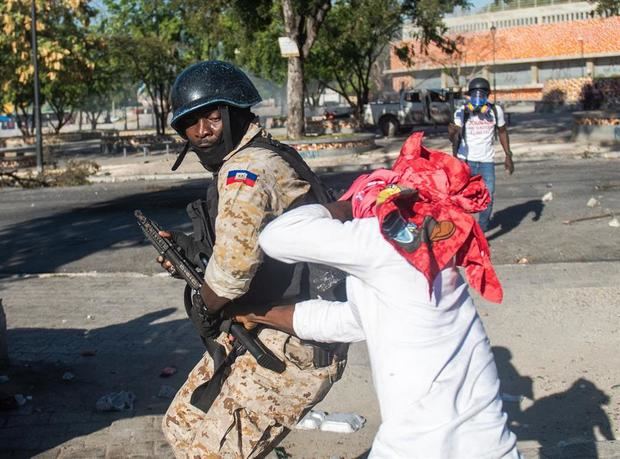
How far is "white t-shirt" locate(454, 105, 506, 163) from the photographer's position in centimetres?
988

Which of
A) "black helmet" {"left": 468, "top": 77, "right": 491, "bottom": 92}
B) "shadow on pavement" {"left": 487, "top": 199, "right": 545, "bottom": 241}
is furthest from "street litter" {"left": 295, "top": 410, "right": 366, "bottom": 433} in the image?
"shadow on pavement" {"left": 487, "top": 199, "right": 545, "bottom": 241}

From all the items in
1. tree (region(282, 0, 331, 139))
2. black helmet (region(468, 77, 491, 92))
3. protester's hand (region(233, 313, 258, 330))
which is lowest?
protester's hand (region(233, 313, 258, 330))

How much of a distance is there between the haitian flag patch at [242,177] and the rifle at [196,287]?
44 cm

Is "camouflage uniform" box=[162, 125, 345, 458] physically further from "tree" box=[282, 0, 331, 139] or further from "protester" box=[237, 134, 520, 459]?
"tree" box=[282, 0, 331, 139]

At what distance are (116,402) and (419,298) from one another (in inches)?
132

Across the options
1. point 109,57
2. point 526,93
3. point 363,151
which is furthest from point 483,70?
point 363,151

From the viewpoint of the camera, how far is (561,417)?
505 cm

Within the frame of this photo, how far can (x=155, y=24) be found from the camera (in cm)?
4359

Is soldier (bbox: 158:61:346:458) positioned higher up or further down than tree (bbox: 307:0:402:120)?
further down

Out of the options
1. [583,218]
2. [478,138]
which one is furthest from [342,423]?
[583,218]

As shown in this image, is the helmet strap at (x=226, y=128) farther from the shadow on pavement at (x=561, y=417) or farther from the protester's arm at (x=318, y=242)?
the shadow on pavement at (x=561, y=417)

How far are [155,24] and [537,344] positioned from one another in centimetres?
3977

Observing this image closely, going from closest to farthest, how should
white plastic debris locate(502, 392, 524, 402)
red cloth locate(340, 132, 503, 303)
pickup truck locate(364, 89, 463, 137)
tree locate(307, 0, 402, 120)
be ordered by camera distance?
red cloth locate(340, 132, 503, 303)
white plastic debris locate(502, 392, 524, 402)
tree locate(307, 0, 402, 120)
pickup truck locate(364, 89, 463, 137)

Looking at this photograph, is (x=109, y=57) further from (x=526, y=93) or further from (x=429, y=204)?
(x=526, y=93)
